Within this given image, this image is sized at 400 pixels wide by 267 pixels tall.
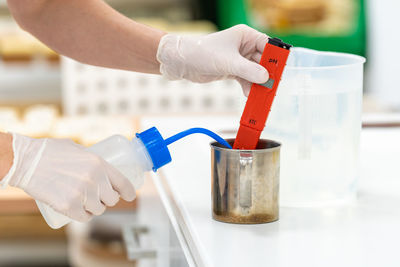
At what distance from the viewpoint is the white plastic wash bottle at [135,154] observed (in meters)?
0.97

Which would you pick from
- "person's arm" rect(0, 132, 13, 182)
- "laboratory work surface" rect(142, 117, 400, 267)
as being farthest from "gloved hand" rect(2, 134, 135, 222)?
"laboratory work surface" rect(142, 117, 400, 267)

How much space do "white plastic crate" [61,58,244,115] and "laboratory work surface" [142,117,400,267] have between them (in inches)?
56.3

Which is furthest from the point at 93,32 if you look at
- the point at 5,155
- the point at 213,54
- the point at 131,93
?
the point at 131,93

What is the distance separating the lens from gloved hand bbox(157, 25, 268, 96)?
3.65 ft

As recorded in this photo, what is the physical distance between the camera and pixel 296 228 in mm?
920

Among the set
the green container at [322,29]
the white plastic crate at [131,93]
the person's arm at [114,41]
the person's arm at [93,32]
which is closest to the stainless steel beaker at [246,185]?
the person's arm at [114,41]

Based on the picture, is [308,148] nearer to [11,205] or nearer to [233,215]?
[233,215]

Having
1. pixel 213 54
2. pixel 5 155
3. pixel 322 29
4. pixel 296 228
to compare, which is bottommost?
pixel 296 228

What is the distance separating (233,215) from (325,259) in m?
0.18

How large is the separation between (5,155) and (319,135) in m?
0.52

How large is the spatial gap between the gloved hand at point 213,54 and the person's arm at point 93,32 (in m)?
0.06

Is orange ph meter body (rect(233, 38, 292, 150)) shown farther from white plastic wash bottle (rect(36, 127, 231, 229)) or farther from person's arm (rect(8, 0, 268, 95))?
person's arm (rect(8, 0, 268, 95))

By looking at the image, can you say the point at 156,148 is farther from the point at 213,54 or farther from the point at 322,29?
the point at 322,29

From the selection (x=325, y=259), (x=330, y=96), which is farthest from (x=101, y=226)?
(x=325, y=259)
